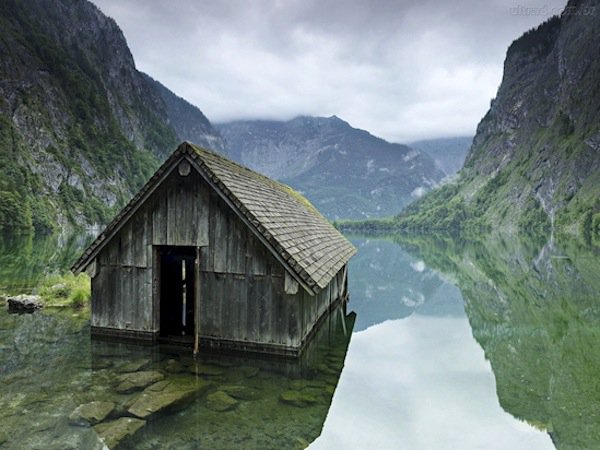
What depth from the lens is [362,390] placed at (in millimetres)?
11547

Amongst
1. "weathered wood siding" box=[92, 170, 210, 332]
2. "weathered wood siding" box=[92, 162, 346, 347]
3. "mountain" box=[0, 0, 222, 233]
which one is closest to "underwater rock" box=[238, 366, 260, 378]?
"weathered wood siding" box=[92, 162, 346, 347]

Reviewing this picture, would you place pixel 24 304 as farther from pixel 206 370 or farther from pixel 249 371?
pixel 249 371

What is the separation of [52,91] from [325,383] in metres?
148

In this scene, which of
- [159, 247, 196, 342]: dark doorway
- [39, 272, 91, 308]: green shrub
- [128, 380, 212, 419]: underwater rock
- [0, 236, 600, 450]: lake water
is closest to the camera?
[0, 236, 600, 450]: lake water

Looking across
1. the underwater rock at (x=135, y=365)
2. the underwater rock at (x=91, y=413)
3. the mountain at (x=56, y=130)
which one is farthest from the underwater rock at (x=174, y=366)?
the mountain at (x=56, y=130)

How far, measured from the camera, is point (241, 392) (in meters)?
10.3

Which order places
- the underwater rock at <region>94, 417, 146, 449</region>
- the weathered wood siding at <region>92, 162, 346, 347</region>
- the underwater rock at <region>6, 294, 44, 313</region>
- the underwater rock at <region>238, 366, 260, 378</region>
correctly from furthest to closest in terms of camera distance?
the underwater rock at <region>6, 294, 44, 313</region> < the weathered wood siding at <region>92, 162, 346, 347</region> < the underwater rock at <region>238, 366, 260, 378</region> < the underwater rock at <region>94, 417, 146, 449</region>

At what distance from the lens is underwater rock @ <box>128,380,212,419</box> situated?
914 centimetres

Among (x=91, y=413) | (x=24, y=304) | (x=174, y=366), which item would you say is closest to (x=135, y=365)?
(x=174, y=366)

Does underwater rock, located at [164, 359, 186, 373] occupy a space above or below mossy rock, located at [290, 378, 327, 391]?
above

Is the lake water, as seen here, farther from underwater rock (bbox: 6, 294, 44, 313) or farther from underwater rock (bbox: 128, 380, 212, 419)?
underwater rock (bbox: 6, 294, 44, 313)

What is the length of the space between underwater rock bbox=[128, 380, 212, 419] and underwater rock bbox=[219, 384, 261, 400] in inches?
19.5

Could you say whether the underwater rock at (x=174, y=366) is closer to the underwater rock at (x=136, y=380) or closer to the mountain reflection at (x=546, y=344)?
the underwater rock at (x=136, y=380)

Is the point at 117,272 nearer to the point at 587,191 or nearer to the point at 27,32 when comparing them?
the point at 587,191
